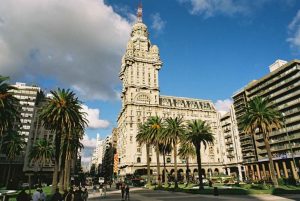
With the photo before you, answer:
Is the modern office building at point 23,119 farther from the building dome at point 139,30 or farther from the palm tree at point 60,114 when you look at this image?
the palm tree at point 60,114

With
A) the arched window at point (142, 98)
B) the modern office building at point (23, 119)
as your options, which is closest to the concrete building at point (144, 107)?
the arched window at point (142, 98)

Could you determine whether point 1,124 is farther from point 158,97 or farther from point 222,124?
point 222,124

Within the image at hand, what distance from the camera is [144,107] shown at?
347 feet

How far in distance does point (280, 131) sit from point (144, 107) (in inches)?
2127

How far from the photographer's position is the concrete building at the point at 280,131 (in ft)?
245

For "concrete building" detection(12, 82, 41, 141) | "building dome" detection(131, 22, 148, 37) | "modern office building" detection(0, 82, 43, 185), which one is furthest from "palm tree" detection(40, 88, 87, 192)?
"building dome" detection(131, 22, 148, 37)

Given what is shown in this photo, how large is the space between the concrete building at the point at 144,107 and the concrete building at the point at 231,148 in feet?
14.2

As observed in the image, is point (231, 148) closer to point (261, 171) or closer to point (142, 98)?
point (261, 171)

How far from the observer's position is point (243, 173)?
101m

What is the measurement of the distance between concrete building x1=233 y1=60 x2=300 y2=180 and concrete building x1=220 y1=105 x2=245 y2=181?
5.49 m

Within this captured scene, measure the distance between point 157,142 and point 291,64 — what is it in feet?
182

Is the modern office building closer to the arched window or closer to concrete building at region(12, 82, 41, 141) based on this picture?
concrete building at region(12, 82, 41, 141)

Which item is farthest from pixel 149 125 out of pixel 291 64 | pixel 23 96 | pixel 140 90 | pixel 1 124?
pixel 23 96

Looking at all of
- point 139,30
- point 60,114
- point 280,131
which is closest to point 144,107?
point 139,30
